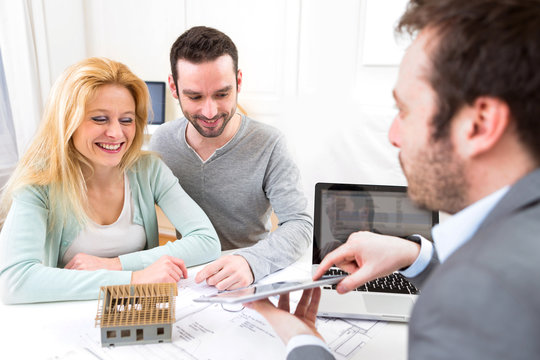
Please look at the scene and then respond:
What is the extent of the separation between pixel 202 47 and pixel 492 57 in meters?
1.15

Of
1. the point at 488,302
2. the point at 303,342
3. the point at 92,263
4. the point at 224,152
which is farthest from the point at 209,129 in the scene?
the point at 488,302

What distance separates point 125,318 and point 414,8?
2.60ft

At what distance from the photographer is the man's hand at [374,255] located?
919mm

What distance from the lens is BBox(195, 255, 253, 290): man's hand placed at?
3.53 ft

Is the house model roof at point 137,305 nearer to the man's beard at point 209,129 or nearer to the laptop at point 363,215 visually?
the laptop at point 363,215

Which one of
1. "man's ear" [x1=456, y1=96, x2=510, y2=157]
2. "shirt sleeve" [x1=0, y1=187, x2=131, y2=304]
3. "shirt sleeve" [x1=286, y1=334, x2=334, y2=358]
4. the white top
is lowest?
the white top

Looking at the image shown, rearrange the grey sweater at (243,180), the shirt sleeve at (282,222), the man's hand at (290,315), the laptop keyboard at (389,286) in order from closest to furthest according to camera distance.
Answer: the man's hand at (290,315), the laptop keyboard at (389,286), the shirt sleeve at (282,222), the grey sweater at (243,180)

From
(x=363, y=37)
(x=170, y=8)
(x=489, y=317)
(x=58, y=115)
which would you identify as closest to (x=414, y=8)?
(x=489, y=317)

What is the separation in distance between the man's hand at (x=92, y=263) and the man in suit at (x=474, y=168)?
576 millimetres

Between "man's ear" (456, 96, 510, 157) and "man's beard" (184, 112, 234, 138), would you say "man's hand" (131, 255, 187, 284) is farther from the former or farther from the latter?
"man's ear" (456, 96, 510, 157)

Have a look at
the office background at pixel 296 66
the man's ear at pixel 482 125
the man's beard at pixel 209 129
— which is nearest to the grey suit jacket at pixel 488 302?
the man's ear at pixel 482 125

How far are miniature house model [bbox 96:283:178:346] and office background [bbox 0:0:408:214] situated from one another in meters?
1.95

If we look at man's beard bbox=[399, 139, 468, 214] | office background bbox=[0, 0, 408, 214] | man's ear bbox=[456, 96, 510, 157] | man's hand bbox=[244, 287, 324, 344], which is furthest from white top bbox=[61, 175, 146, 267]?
office background bbox=[0, 0, 408, 214]

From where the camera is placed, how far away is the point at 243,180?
5.34ft
